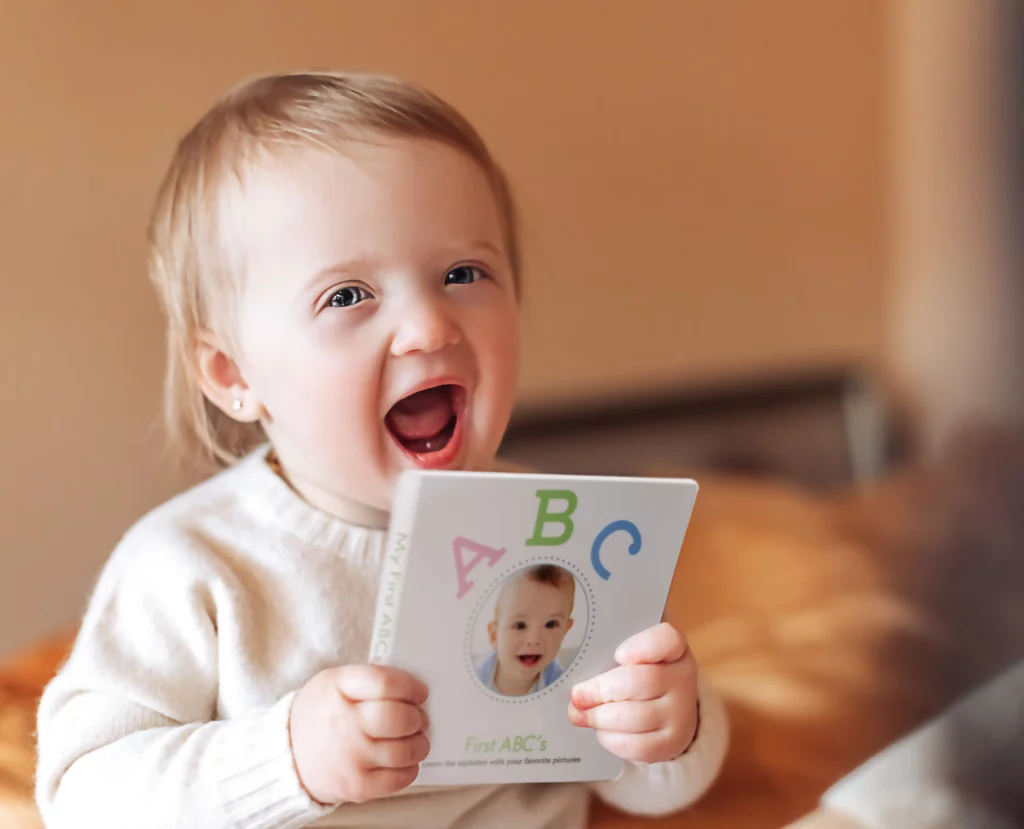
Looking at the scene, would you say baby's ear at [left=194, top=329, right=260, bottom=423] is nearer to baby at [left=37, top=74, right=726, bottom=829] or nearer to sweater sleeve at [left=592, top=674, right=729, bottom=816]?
baby at [left=37, top=74, right=726, bottom=829]

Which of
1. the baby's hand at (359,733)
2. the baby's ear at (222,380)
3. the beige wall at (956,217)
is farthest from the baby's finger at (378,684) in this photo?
the beige wall at (956,217)

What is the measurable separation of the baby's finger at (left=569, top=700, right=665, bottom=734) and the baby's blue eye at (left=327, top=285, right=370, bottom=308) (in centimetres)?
17

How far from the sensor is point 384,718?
12.7 inches

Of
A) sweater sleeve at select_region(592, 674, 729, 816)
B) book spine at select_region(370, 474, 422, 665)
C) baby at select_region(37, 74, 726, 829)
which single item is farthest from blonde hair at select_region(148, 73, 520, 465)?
sweater sleeve at select_region(592, 674, 729, 816)

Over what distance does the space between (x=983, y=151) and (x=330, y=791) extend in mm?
348

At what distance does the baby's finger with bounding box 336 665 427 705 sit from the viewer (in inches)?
12.7

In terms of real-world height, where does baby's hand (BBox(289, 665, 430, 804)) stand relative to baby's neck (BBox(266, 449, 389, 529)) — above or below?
below

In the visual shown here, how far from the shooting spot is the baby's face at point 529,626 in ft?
1.09

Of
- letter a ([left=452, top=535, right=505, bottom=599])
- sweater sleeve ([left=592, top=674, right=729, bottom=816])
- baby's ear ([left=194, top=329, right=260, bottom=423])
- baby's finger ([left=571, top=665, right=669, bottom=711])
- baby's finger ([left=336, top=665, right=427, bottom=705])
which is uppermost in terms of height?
baby's ear ([left=194, top=329, right=260, bottom=423])

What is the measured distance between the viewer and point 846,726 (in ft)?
1.85

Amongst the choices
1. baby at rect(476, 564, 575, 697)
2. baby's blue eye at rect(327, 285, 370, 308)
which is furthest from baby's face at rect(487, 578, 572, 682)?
baby's blue eye at rect(327, 285, 370, 308)

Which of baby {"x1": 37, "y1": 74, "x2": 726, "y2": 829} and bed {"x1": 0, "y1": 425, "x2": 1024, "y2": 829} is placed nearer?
baby {"x1": 37, "y1": 74, "x2": 726, "y2": 829}

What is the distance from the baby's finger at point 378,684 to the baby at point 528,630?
0.08ft

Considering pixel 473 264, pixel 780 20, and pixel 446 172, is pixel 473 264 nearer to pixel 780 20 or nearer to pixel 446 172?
pixel 446 172
